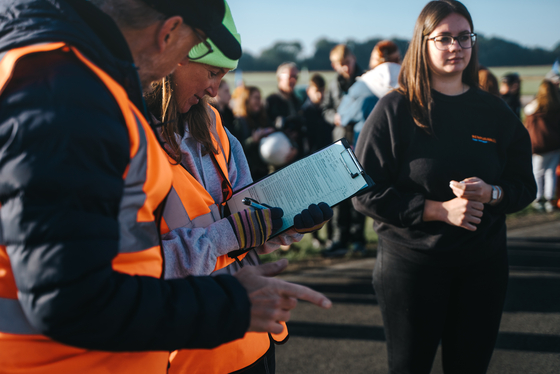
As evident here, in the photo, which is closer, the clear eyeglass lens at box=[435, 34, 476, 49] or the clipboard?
the clipboard

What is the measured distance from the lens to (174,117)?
56.9 inches

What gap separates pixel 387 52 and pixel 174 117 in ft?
11.1

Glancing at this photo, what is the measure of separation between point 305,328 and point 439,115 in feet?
6.99

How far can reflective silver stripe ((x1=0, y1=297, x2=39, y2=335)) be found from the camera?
0.83 meters

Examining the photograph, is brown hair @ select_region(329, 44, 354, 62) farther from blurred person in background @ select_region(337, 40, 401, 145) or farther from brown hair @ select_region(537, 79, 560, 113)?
brown hair @ select_region(537, 79, 560, 113)

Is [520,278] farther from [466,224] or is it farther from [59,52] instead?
[59,52]

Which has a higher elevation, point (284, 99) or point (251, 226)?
point (251, 226)

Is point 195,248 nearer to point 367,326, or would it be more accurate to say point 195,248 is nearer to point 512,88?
point 367,326

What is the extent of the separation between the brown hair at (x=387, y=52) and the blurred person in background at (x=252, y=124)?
4.78 ft

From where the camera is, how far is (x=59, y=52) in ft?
2.41

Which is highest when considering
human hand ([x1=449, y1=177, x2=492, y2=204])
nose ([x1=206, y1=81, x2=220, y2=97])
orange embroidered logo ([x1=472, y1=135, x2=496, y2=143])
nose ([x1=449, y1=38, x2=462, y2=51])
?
nose ([x1=206, y1=81, x2=220, y2=97])

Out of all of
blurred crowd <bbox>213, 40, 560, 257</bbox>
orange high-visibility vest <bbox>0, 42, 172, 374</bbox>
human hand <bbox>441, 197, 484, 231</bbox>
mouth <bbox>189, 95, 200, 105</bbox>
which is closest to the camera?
orange high-visibility vest <bbox>0, 42, 172, 374</bbox>

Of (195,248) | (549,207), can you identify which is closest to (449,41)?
(195,248)

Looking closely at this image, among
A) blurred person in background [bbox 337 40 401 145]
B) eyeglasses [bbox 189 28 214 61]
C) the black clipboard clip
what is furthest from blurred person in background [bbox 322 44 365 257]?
eyeglasses [bbox 189 28 214 61]
